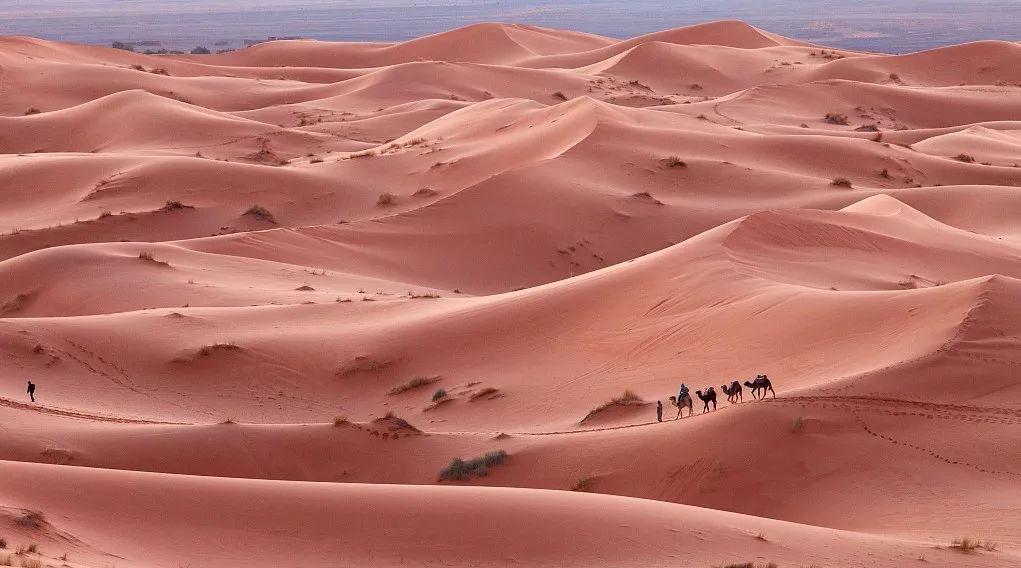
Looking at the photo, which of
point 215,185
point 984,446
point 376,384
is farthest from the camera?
point 215,185

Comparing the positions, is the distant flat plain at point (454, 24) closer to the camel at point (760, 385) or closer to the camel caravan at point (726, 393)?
the camel caravan at point (726, 393)

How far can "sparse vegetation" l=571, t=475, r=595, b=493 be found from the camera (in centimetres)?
1108

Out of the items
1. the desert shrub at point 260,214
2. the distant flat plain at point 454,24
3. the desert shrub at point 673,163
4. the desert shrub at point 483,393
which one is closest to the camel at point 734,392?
the desert shrub at point 483,393

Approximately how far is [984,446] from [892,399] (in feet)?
3.15

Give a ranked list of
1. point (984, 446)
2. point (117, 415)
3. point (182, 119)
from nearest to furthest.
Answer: point (984, 446) → point (117, 415) → point (182, 119)

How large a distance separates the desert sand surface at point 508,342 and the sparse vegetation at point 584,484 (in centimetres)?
2

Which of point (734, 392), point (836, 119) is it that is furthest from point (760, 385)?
point (836, 119)

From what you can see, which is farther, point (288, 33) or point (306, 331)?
point (288, 33)

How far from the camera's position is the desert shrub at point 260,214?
26.7 meters

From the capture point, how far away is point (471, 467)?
1156 centimetres

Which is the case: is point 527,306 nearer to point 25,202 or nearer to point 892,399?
point 892,399

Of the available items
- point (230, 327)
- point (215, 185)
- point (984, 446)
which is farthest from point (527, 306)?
point (215, 185)

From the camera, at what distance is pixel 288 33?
151m

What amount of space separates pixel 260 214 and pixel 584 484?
1697 cm
